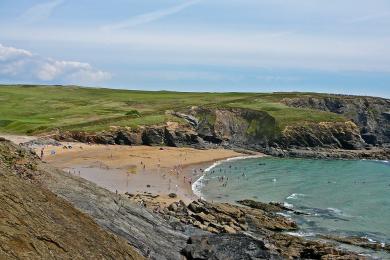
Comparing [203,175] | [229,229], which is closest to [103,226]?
[229,229]

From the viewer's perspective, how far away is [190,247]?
2864 cm

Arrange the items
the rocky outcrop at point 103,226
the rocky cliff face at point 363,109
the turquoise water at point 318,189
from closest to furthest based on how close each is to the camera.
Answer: the rocky outcrop at point 103,226, the turquoise water at point 318,189, the rocky cliff face at point 363,109

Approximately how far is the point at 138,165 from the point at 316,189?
92.1 feet

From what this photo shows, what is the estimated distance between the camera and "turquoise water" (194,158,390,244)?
165 feet

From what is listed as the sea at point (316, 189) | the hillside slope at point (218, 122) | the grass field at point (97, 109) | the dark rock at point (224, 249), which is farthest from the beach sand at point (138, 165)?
the dark rock at point (224, 249)

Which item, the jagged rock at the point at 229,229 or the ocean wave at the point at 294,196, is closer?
the jagged rock at the point at 229,229

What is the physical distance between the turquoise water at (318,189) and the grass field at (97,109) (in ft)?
83.2

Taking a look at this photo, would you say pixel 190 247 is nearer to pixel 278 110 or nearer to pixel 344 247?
pixel 344 247

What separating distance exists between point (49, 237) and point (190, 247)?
48.7 feet

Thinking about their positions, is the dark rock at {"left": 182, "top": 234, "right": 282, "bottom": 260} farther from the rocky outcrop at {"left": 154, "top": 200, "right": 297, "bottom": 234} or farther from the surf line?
the surf line

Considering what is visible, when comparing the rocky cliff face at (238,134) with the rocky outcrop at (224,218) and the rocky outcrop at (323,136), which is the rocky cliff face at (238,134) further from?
the rocky outcrop at (224,218)

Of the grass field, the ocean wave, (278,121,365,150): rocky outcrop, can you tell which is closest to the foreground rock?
the ocean wave

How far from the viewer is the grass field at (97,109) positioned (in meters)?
109

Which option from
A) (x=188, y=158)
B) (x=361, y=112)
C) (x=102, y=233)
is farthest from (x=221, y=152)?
(x=102, y=233)
